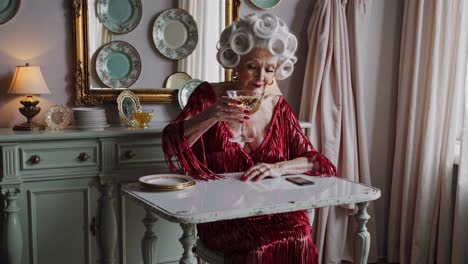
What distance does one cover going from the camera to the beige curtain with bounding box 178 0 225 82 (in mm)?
3307

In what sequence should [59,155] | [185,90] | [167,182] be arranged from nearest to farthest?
[167,182]
[59,155]
[185,90]

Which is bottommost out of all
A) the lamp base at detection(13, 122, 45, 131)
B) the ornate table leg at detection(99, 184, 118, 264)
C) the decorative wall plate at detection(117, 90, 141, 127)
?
the ornate table leg at detection(99, 184, 118, 264)

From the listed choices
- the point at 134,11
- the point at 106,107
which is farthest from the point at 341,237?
the point at 134,11

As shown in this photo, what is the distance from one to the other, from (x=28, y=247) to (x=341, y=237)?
205 cm

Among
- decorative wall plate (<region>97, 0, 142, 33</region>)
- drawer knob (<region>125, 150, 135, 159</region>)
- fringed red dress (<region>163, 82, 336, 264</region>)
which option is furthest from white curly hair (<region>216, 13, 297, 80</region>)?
decorative wall plate (<region>97, 0, 142, 33</region>)

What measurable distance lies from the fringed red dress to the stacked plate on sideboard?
23.5 inches

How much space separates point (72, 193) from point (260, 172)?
109 cm

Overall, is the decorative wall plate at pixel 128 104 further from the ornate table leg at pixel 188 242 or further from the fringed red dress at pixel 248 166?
the ornate table leg at pixel 188 242

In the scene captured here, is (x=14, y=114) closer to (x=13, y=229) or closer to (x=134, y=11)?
(x=13, y=229)

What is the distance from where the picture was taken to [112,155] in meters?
2.80

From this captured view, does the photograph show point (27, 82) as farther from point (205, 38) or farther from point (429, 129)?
point (429, 129)

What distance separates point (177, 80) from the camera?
3275 millimetres

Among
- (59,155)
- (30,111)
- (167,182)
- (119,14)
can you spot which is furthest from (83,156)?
(119,14)

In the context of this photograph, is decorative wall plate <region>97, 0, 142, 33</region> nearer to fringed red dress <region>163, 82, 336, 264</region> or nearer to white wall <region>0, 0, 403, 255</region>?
white wall <region>0, 0, 403, 255</region>
